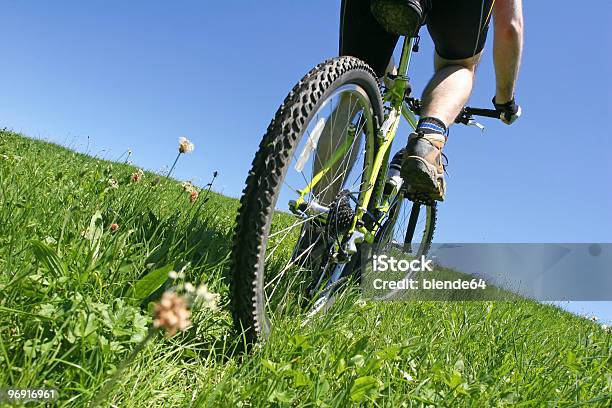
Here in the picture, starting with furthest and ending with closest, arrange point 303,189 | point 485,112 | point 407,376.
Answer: point 485,112
point 303,189
point 407,376

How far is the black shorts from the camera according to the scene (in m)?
2.60

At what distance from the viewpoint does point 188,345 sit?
1.67 meters

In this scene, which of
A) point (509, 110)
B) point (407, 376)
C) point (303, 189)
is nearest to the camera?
point (407, 376)

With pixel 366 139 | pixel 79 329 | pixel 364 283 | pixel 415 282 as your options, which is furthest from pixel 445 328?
pixel 79 329

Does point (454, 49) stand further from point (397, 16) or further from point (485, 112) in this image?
point (485, 112)

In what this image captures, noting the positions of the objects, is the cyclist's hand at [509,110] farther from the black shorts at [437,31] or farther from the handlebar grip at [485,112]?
the black shorts at [437,31]

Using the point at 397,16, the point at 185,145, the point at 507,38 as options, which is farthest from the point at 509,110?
the point at 185,145

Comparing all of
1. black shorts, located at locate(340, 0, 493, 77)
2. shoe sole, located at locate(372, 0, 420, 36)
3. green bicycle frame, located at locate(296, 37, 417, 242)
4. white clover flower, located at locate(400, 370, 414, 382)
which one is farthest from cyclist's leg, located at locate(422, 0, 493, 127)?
white clover flower, located at locate(400, 370, 414, 382)

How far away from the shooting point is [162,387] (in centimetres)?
139

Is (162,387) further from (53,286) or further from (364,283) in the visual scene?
(364,283)

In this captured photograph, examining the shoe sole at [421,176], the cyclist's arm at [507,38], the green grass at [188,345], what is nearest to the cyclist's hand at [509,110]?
the cyclist's arm at [507,38]

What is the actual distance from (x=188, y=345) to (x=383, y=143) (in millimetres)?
1579

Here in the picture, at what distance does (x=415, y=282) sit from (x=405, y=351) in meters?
2.30

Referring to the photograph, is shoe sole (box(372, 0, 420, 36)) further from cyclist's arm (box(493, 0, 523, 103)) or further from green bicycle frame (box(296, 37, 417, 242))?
cyclist's arm (box(493, 0, 523, 103))
